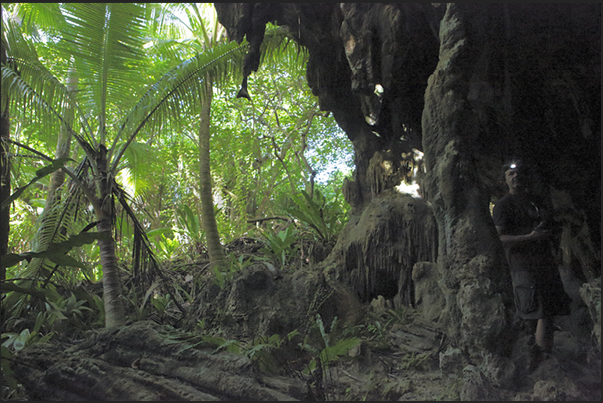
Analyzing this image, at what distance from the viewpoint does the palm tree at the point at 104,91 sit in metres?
4.21

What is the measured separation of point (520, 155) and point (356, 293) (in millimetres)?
2158

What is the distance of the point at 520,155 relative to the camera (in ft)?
13.0

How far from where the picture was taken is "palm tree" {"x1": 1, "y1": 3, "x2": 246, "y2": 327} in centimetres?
421

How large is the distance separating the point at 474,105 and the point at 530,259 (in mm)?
1291

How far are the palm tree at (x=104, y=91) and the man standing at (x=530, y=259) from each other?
349 cm

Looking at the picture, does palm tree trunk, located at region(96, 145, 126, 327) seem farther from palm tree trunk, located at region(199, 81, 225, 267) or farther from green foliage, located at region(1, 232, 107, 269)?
palm tree trunk, located at region(199, 81, 225, 267)

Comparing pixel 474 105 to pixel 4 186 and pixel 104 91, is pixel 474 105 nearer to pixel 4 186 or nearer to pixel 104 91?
pixel 104 91

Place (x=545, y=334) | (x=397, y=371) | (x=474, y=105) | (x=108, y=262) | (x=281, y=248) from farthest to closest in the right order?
(x=281, y=248) → (x=108, y=262) → (x=474, y=105) → (x=397, y=371) → (x=545, y=334)

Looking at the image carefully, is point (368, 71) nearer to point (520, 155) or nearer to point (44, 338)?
point (520, 155)

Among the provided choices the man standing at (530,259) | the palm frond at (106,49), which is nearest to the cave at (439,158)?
the man standing at (530,259)

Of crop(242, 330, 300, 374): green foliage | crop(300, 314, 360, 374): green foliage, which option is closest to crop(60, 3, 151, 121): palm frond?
crop(242, 330, 300, 374): green foliage

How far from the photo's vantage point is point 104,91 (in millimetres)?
4531

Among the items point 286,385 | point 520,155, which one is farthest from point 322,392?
point 520,155

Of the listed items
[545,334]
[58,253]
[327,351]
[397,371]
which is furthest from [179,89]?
[545,334]
